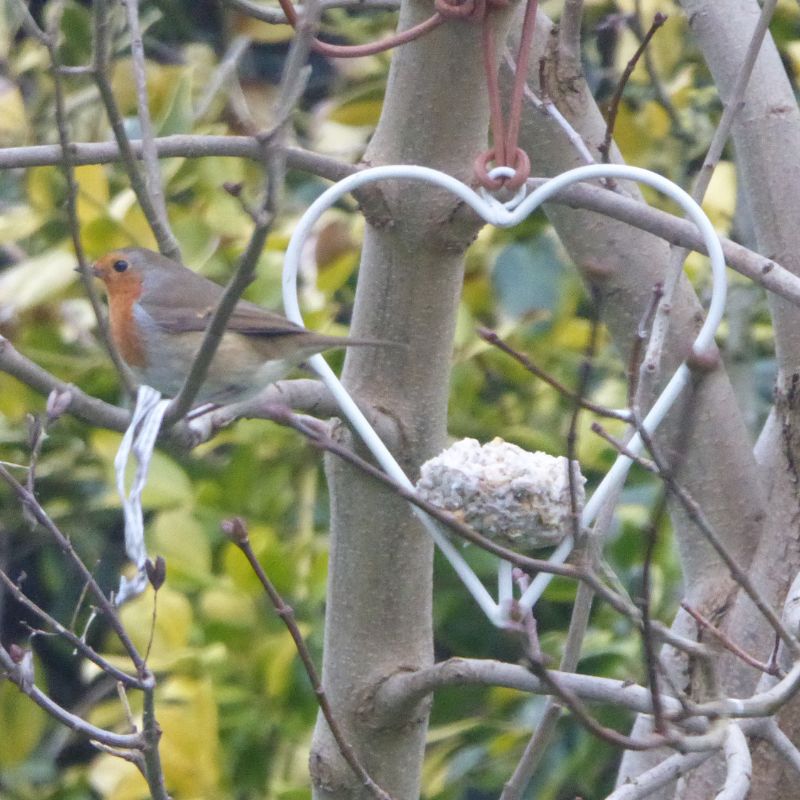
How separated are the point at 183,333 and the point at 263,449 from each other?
25.8 inches

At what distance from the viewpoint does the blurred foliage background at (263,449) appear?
95.4 inches

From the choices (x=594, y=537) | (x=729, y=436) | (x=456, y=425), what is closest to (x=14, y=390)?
(x=456, y=425)

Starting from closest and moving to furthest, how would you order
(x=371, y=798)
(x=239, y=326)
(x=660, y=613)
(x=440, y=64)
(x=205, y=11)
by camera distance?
(x=440, y=64) → (x=371, y=798) → (x=239, y=326) → (x=660, y=613) → (x=205, y=11)

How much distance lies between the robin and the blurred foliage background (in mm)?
268

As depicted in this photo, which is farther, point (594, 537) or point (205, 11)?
point (205, 11)

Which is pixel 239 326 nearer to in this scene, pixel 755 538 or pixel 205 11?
pixel 755 538

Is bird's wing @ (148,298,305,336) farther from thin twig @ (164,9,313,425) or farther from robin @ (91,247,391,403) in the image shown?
thin twig @ (164,9,313,425)

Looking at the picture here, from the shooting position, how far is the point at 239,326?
1987mm

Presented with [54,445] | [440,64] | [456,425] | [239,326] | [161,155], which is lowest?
[54,445]

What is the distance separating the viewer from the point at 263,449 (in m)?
2.72

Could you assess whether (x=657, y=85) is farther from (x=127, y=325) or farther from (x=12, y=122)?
(x=12, y=122)

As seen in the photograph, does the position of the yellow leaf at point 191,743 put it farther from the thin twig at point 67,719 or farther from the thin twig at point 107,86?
the thin twig at point 107,86

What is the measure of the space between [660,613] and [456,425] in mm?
565

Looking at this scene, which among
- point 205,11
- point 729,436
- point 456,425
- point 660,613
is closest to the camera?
point 729,436
